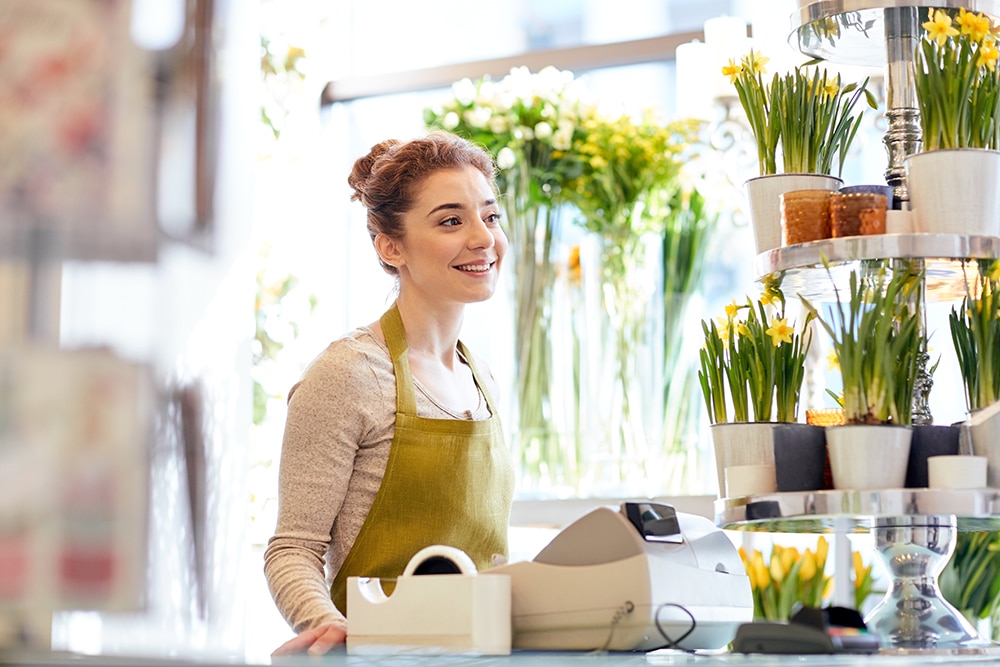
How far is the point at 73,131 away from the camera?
648mm

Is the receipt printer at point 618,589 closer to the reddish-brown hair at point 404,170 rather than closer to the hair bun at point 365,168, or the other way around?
the reddish-brown hair at point 404,170

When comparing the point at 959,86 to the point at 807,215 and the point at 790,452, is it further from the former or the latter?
the point at 790,452

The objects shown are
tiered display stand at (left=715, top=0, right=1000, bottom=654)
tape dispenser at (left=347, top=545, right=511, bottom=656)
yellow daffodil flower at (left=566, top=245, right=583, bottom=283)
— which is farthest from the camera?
yellow daffodil flower at (left=566, top=245, right=583, bottom=283)

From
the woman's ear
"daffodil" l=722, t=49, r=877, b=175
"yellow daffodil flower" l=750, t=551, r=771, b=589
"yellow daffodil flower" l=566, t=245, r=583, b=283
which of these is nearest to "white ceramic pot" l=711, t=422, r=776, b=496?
"daffodil" l=722, t=49, r=877, b=175

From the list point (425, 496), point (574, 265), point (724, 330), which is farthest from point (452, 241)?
point (574, 265)

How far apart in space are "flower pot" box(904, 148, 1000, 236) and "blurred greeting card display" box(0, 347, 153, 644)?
948mm

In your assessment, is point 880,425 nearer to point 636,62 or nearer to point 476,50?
point 636,62

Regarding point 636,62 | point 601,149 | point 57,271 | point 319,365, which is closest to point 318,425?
point 319,365

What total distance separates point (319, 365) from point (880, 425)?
78 cm

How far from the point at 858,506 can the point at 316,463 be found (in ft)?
2.37

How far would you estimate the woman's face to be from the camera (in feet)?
6.01

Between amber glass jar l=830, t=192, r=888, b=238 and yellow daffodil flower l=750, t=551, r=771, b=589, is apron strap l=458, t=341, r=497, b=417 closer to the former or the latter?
amber glass jar l=830, t=192, r=888, b=238

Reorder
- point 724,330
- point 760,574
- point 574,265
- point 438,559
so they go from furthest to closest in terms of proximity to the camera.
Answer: point 574,265, point 760,574, point 724,330, point 438,559

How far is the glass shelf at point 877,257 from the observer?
4.23 feet
